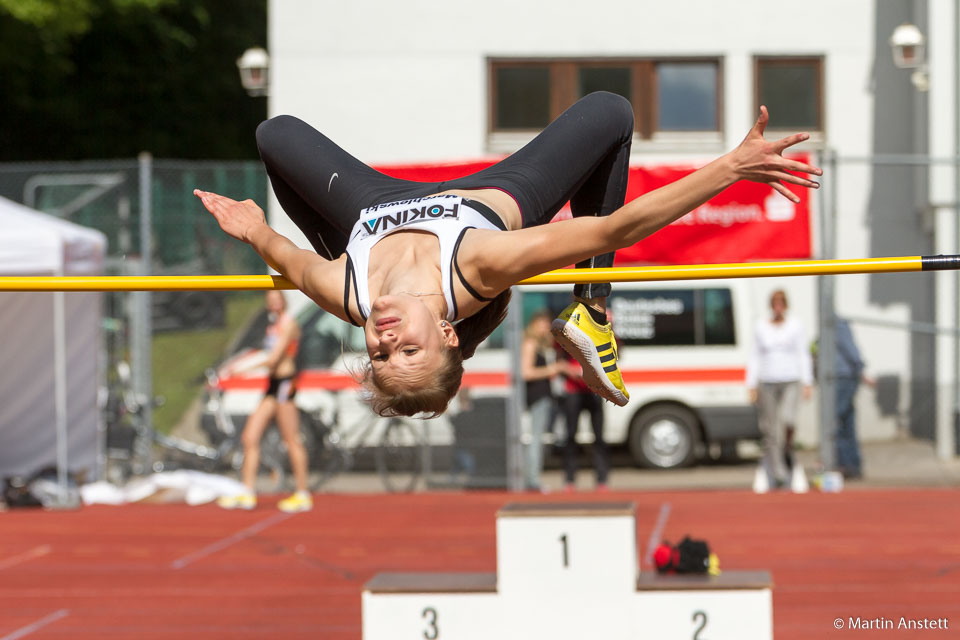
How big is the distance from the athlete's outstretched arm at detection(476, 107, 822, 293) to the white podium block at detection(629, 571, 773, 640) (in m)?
1.93

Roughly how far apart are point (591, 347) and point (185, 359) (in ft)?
27.3

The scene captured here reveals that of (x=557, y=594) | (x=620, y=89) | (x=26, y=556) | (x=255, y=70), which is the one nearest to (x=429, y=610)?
(x=557, y=594)

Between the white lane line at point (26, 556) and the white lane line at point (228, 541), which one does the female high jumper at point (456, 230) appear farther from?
the white lane line at point (26, 556)

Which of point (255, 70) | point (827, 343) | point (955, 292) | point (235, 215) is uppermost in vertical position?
point (255, 70)

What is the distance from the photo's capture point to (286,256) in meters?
4.08

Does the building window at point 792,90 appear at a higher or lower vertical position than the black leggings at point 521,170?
higher

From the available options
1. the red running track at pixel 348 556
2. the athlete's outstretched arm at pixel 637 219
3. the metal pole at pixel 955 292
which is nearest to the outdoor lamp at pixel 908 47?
A: the metal pole at pixel 955 292

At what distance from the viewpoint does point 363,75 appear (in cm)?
1304

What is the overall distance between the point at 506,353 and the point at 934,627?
16.2ft

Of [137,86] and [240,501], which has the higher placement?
[137,86]

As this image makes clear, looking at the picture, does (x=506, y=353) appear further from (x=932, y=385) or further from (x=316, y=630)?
(x=316, y=630)

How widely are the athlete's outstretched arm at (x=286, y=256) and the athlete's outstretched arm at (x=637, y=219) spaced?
0.47 meters

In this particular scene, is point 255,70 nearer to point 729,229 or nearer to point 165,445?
point 165,445

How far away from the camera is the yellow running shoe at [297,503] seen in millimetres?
9773
